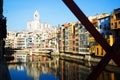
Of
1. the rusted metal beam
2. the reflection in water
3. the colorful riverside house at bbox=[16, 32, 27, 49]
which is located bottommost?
the reflection in water

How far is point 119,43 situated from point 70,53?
65232mm

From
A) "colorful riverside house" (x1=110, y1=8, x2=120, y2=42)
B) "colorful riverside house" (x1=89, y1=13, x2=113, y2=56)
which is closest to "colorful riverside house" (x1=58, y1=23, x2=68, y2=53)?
"colorful riverside house" (x1=89, y1=13, x2=113, y2=56)

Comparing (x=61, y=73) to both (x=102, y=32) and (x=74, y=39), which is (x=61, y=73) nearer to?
(x=102, y=32)

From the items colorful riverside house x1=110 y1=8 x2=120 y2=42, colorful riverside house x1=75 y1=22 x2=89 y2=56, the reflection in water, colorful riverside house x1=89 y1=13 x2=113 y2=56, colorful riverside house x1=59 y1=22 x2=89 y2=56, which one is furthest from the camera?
colorful riverside house x1=59 y1=22 x2=89 y2=56

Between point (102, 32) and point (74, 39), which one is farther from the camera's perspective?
point (74, 39)

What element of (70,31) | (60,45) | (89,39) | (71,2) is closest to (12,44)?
(60,45)

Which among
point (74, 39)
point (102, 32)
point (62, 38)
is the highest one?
point (62, 38)

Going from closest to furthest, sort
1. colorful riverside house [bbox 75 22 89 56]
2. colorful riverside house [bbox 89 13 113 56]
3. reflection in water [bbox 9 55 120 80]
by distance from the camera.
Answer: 1. reflection in water [bbox 9 55 120 80]
2. colorful riverside house [bbox 89 13 113 56]
3. colorful riverside house [bbox 75 22 89 56]

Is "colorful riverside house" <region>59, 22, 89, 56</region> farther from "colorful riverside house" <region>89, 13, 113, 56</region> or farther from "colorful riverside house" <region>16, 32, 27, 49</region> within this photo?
"colorful riverside house" <region>16, 32, 27, 49</region>

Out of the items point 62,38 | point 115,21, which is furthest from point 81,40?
point 62,38

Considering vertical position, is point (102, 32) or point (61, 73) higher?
point (102, 32)

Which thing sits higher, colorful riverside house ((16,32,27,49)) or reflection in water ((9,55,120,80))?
colorful riverside house ((16,32,27,49))

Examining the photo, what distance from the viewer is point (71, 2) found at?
8.80 feet

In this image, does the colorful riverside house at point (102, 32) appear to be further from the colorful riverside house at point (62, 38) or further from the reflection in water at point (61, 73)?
the colorful riverside house at point (62, 38)
